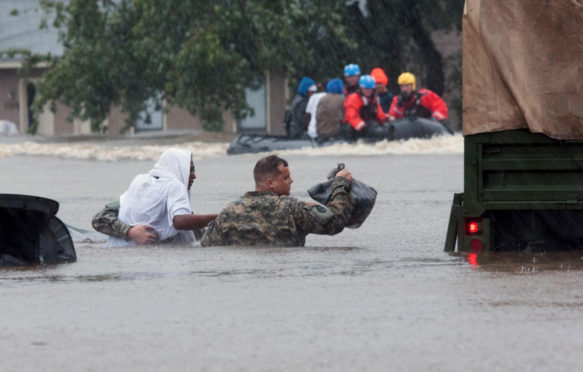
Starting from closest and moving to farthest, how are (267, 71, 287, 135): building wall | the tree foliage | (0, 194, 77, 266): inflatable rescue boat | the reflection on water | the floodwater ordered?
the floodwater
the reflection on water
(0, 194, 77, 266): inflatable rescue boat
the tree foliage
(267, 71, 287, 135): building wall

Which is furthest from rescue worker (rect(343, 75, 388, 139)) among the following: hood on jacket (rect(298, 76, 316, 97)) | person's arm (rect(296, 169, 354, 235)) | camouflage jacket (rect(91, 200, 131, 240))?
person's arm (rect(296, 169, 354, 235))


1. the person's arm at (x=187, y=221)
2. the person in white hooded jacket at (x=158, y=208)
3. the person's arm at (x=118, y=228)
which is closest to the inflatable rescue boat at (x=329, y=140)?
the person's arm at (x=118, y=228)

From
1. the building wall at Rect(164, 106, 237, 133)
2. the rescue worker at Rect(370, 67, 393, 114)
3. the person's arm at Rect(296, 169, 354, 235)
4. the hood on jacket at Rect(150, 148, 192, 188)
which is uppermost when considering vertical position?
the rescue worker at Rect(370, 67, 393, 114)

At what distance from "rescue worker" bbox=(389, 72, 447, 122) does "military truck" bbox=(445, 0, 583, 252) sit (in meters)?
20.6

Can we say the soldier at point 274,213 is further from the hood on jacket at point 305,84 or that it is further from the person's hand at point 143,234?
the hood on jacket at point 305,84

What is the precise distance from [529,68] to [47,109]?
5068cm

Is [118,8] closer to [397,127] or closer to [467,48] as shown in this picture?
[397,127]

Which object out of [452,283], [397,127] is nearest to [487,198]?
[452,283]

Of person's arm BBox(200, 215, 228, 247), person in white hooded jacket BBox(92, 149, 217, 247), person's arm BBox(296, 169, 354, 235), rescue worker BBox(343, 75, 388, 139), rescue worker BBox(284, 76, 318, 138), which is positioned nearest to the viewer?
person's arm BBox(296, 169, 354, 235)

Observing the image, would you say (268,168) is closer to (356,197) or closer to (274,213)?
(274,213)

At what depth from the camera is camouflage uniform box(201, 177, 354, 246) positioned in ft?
37.3

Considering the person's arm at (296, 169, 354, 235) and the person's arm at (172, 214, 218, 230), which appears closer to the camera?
the person's arm at (296, 169, 354, 235)

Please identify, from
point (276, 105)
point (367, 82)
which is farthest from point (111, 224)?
point (276, 105)

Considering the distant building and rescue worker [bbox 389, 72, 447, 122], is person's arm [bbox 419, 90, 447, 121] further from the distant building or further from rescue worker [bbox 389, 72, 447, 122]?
the distant building
